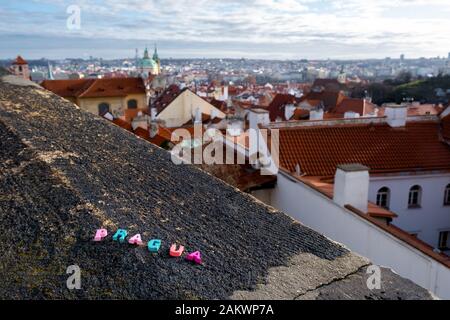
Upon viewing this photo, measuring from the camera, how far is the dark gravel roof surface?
3072 mm

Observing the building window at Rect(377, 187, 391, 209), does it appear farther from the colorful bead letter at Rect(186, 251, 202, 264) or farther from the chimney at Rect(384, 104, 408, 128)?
the colorful bead letter at Rect(186, 251, 202, 264)

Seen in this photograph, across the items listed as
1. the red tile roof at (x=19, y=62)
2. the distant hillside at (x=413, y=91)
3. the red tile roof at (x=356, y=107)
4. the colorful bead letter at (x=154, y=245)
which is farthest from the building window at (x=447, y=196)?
Result: the distant hillside at (x=413, y=91)

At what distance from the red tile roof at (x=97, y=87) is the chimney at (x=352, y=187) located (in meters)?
43.2

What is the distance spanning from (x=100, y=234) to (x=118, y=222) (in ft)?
0.96

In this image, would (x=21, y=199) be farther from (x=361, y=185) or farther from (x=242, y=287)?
(x=361, y=185)

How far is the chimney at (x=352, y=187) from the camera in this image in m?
9.42

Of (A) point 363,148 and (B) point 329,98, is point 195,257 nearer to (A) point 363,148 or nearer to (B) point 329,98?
(A) point 363,148

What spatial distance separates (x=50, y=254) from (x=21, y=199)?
83 cm

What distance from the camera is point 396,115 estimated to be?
52.1 ft

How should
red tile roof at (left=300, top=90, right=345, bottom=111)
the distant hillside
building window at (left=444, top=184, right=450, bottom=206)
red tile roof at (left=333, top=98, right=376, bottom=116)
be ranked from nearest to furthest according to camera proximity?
building window at (left=444, top=184, right=450, bottom=206)
red tile roof at (left=333, top=98, right=376, bottom=116)
red tile roof at (left=300, top=90, right=345, bottom=111)
the distant hillside

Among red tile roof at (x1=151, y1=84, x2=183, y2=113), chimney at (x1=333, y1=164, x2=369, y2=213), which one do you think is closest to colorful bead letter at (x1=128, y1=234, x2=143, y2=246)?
chimney at (x1=333, y1=164, x2=369, y2=213)

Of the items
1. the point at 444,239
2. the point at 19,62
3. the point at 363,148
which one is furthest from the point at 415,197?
the point at 19,62

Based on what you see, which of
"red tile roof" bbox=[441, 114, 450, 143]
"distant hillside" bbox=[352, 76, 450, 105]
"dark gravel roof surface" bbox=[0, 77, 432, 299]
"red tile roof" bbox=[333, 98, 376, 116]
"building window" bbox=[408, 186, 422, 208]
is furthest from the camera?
"distant hillside" bbox=[352, 76, 450, 105]

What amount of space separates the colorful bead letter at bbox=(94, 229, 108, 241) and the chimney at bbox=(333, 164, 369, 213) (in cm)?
671
